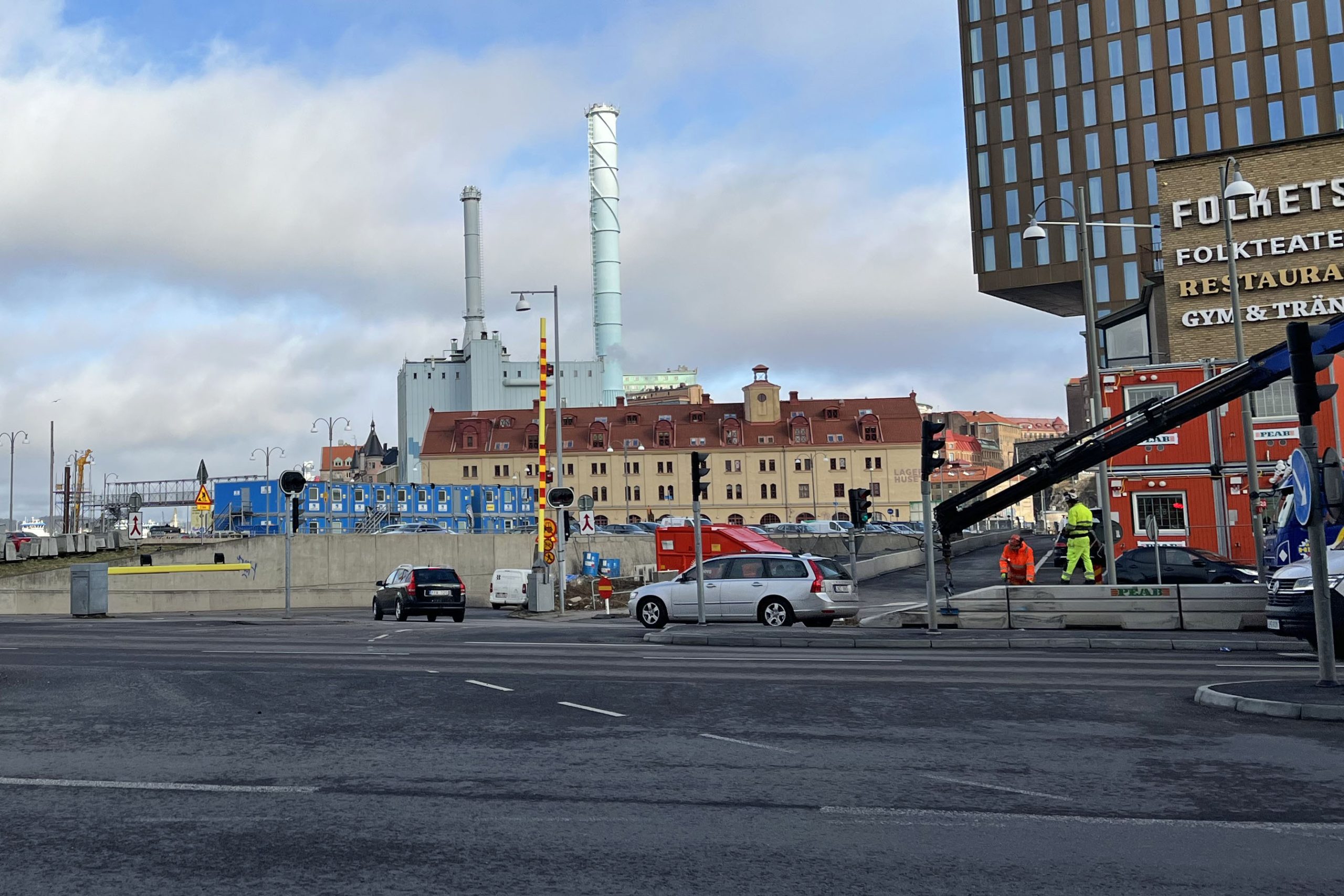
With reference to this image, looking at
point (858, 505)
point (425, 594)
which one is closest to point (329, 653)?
point (425, 594)

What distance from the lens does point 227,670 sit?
51.7ft

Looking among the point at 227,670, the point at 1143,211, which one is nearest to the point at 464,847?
the point at 227,670

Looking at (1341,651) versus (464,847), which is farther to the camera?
(1341,651)

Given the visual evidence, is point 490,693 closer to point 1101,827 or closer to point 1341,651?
point 1101,827

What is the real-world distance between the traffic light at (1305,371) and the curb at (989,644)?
7.34 metres

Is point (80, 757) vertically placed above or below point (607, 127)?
below

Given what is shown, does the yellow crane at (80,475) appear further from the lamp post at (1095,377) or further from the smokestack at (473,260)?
the lamp post at (1095,377)

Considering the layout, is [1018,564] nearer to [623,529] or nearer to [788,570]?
[788,570]

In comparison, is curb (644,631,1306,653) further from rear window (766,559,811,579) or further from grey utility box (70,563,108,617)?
grey utility box (70,563,108,617)

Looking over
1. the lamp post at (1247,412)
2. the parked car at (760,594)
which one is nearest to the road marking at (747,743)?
the parked car at (760,594)

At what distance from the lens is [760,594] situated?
951 inches

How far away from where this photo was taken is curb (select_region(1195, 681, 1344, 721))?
10.7 metres

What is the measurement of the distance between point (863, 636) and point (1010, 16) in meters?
59.9

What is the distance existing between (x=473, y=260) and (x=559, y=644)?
116477mm
